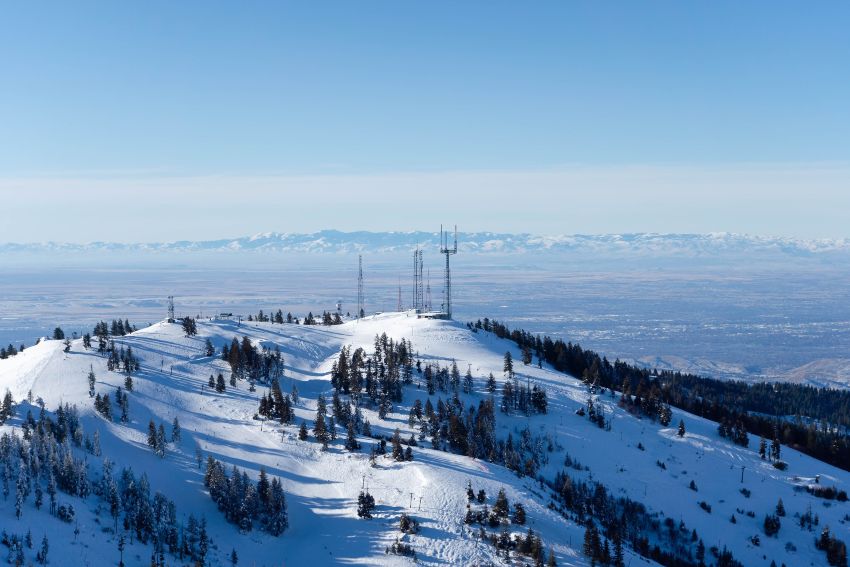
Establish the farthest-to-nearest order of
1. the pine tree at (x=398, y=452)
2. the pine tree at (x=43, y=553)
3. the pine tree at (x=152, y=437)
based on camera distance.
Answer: the pine tree at (x=398, y=452) → the pine tree at (x=152, y=437) → the pine tree at (x=43, y=553)

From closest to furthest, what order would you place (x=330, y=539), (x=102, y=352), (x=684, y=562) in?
(x=330, y=539), (x=684, y=562), (x=102, y=352)

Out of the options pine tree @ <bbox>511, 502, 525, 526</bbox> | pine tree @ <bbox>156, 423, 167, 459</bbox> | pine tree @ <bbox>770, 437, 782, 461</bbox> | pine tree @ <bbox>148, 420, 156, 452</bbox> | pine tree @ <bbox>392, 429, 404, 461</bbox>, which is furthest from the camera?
pine tree @ <bbox>770, 437, 782, 461</bbox>

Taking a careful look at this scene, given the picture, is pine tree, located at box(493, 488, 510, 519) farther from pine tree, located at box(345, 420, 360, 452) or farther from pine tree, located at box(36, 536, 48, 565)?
pine tree, located at box(36, 536, 48, 565)

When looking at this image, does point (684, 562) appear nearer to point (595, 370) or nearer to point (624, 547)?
point (624, 547)

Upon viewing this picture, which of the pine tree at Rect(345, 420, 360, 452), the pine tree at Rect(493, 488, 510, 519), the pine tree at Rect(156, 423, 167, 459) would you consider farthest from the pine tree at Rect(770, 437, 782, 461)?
the pine tree at Rect(156, 423, 167, 459)

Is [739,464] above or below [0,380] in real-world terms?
below

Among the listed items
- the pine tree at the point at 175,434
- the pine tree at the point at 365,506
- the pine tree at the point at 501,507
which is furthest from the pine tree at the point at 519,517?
the pine tree at the point at 175,434

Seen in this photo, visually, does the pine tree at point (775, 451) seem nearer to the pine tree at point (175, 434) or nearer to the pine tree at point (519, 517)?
the pine tree at point (519, 517)

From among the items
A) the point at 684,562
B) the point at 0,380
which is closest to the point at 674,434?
the point at 684,562

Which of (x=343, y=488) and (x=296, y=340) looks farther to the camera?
(x=296, y=340)
